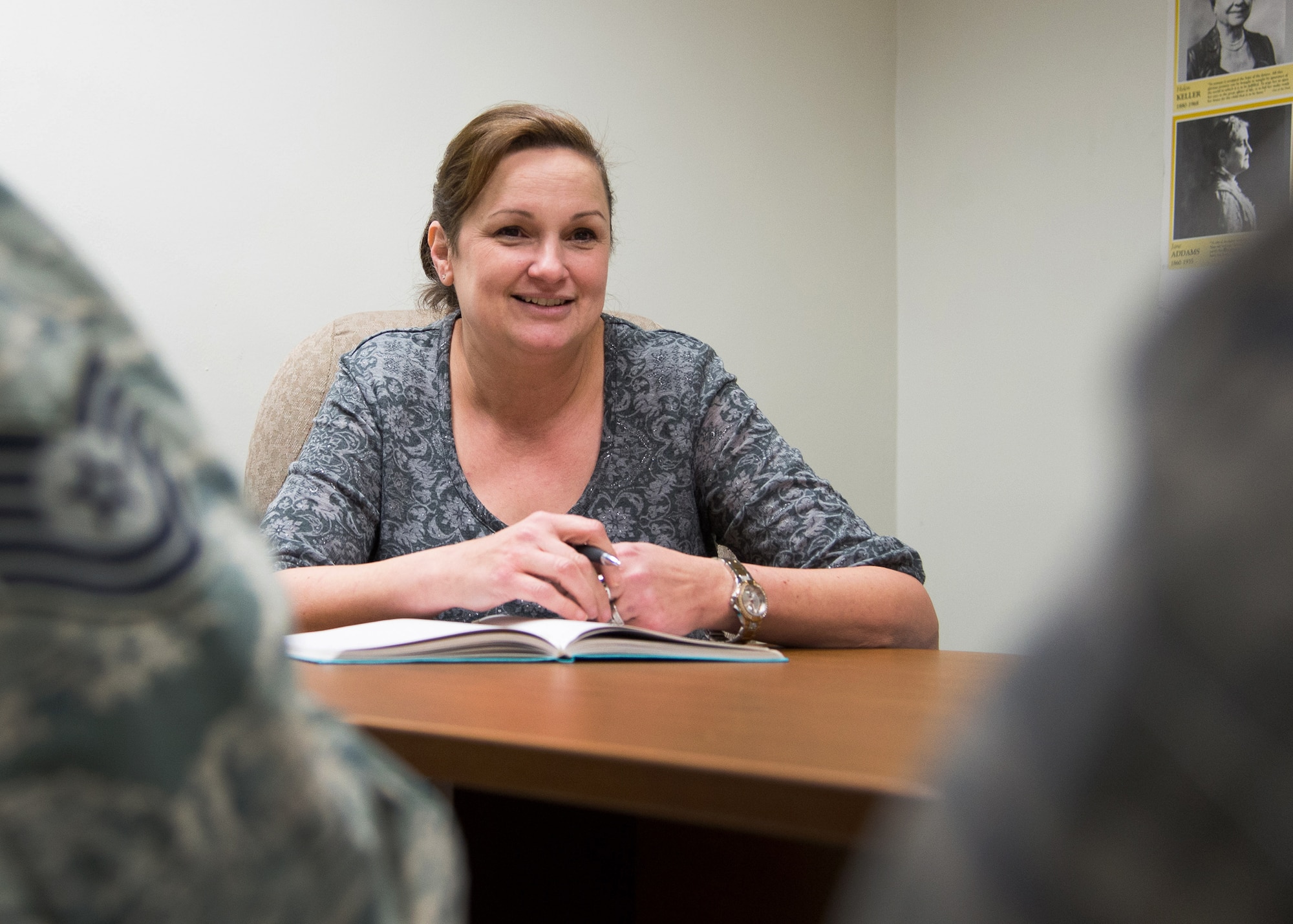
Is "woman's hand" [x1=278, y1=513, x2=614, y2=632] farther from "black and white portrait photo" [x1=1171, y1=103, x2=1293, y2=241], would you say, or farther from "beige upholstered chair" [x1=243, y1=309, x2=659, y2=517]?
"black and white portrait photo" [x1=1171, y1=103, x2=1293, y2=241]

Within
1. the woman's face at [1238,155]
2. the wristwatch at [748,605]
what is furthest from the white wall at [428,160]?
the woman's face at [1238,155]

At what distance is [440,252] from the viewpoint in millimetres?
1658

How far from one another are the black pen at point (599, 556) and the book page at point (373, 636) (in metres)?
0.19

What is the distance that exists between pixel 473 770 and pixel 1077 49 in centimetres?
270

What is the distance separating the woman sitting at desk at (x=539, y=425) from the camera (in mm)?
1371

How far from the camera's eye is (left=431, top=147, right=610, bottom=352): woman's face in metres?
1.50

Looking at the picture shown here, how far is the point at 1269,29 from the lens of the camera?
2.40 m

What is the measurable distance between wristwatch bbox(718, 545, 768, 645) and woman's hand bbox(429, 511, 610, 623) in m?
0.14

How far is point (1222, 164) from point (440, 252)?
1853 mm

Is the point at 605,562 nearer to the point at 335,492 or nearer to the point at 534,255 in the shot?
the point at 335,492

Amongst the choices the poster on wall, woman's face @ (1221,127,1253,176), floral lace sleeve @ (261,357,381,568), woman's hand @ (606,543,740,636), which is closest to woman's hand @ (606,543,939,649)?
woman's hand @ (606,543,740,636)

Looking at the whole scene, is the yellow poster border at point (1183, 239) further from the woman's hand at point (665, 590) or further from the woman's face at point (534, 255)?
the woman's hand at point (665, 590)

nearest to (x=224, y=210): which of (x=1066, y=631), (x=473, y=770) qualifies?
(x=473, y=770)

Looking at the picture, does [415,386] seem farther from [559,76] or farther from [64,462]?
[64,462]
